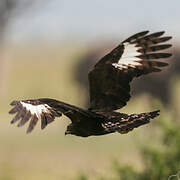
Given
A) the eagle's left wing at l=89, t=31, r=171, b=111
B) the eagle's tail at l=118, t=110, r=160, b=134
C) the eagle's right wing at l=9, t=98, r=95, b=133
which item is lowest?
the eagle's tail at l=118, t=110, r=160, b=134

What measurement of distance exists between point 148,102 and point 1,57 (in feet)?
25.4

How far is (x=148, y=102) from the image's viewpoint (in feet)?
81.6

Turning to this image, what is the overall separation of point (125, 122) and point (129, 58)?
2.92ft

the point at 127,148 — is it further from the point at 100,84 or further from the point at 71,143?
the point at 100,84

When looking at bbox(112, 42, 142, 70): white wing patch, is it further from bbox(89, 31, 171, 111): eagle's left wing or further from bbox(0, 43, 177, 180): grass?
bbox(0, 43, 177, 180): grass

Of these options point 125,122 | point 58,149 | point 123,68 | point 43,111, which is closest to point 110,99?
point 123,68

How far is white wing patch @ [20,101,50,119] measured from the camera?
395 cm

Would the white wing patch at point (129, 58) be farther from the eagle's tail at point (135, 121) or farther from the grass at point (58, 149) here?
the grass at point (58, 149)

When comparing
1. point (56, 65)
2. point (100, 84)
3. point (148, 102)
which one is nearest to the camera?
point (100, 84)

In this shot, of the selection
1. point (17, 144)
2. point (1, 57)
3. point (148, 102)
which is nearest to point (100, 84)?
point (17, 144)

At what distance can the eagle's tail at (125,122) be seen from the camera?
4070 millimetres

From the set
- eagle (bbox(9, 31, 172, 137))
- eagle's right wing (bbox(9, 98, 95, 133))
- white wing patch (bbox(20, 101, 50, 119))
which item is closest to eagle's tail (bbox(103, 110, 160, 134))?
eagle (bbox(9, 31, 172, 137))

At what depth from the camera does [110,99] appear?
4.70 metres

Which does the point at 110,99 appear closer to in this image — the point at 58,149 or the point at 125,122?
the point at 125,122
